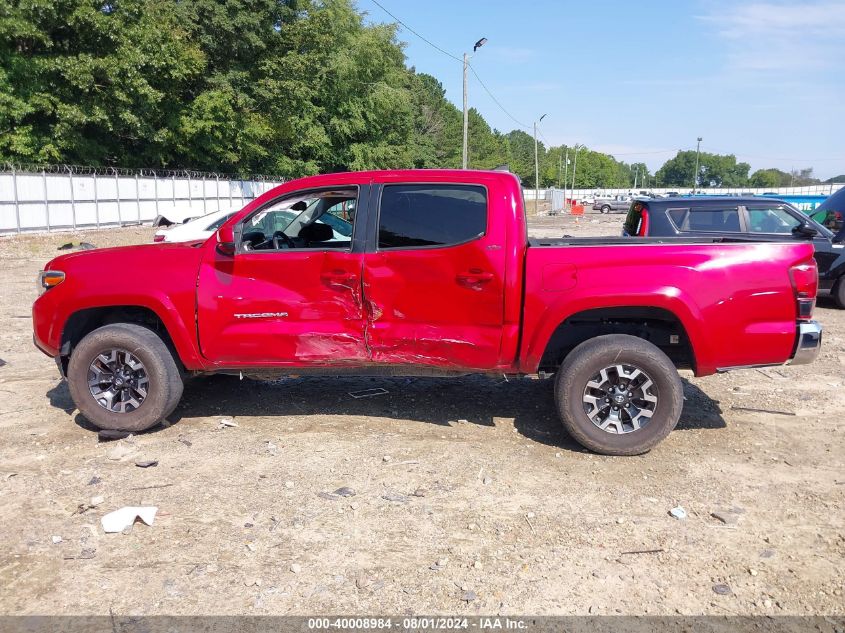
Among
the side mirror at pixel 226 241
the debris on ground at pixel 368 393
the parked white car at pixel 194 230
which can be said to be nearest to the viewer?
the side mirror at pixel 226 241

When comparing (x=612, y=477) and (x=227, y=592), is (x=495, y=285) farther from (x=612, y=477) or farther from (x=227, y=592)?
(x=227, y=592)

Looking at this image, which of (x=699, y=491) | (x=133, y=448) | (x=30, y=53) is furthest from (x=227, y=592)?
(x=30, y=53)

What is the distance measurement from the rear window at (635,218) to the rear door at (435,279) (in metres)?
5.82

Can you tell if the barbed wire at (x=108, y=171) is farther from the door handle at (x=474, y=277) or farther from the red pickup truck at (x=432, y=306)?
the door handle at (x=474, y=277)

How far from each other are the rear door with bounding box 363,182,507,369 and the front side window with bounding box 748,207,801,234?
264 inches

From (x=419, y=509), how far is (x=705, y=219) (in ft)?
24.8

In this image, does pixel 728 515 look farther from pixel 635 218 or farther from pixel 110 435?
pixel 635 218

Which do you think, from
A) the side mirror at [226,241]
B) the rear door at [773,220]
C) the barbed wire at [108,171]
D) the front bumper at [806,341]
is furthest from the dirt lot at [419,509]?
the barbed wire at [108,171]

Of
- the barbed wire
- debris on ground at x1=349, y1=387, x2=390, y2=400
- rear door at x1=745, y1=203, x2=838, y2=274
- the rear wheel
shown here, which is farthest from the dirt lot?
the barbed wire

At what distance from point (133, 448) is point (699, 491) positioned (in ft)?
13.2

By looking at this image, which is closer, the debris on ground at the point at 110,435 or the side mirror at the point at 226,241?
the side mirror at the point at 226,241

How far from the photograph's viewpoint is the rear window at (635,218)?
10.3 metres

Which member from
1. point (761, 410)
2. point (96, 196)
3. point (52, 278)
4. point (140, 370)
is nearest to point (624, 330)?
point (761, 410)

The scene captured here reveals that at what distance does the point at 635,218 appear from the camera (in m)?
10.6
